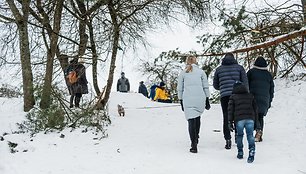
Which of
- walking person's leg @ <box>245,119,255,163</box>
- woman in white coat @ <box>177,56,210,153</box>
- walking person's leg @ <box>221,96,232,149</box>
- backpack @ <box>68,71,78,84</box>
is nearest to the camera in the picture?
walking person's leg @ <box>245,119,255,163</box>

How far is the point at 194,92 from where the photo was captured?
679cm

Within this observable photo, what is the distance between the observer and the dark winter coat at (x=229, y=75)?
272 inches

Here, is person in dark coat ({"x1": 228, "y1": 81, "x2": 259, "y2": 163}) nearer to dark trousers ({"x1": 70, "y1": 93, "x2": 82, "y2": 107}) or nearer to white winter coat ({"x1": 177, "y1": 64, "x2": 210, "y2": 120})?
white winter coat ({"x1": 177, "y1": 64, "x2": 210, "y2": 120})

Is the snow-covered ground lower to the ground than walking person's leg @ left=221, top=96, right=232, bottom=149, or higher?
lower

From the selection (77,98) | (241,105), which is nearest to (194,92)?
(241,105)

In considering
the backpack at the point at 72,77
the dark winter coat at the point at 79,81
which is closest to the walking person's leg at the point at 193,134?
the dark winter coat at the point at 79,81

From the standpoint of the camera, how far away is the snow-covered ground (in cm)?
558

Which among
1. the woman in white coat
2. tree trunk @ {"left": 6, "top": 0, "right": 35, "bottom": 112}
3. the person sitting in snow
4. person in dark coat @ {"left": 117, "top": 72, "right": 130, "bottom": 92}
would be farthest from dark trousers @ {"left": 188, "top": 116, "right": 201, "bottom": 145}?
person in dark coat @ {"left": 117, "top": 72, "right": 130, "bottom": 92}

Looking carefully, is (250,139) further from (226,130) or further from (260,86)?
(260,86)

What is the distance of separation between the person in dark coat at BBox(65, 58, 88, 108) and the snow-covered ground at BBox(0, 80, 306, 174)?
1.04m

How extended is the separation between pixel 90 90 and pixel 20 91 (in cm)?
157

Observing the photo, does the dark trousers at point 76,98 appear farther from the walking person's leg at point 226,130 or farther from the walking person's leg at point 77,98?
the walking person's leg at point 226,130

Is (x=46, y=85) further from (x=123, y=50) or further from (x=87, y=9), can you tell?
(x=123, y=50)

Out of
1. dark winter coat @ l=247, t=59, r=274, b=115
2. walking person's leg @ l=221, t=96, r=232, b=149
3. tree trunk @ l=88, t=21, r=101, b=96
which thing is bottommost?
walking person's leg @ l=221, t=96, r=232, b=149
